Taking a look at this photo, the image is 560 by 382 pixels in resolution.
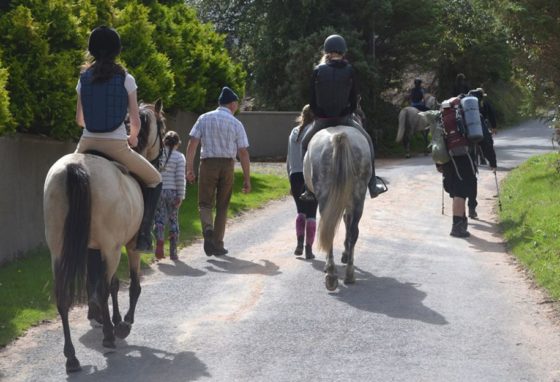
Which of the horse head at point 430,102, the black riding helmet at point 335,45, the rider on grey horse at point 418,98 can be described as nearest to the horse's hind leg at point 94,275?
the black riding helmet at point 335,45

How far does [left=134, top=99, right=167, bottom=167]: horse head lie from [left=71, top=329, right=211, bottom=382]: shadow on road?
6.77ft

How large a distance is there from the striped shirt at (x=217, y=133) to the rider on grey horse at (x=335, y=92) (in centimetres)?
210

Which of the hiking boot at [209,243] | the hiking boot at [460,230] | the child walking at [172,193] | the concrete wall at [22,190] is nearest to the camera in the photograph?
the concrete wall at [22,190]

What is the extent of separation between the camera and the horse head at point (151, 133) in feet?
31.0

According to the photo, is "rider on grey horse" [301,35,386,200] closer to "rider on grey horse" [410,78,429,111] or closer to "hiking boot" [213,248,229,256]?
"hiking boot" [213,248,229,256]

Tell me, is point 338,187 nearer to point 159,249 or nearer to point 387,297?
point 387,297

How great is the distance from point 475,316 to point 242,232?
7.12 meters

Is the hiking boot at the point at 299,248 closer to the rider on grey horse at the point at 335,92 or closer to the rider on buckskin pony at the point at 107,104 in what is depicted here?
the rider on grey horse at the point at 335,92

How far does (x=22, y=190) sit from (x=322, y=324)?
5418mm

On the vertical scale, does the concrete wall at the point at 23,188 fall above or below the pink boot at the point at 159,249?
above

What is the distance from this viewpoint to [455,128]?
15.3 metres

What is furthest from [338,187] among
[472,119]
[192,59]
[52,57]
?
[192,59]

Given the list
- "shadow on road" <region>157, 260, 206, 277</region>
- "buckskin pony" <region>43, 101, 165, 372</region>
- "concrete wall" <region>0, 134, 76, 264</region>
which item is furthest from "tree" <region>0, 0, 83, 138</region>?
"buckskin pony" <region>43, 101, 165, 372</region>

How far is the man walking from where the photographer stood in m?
13.5
